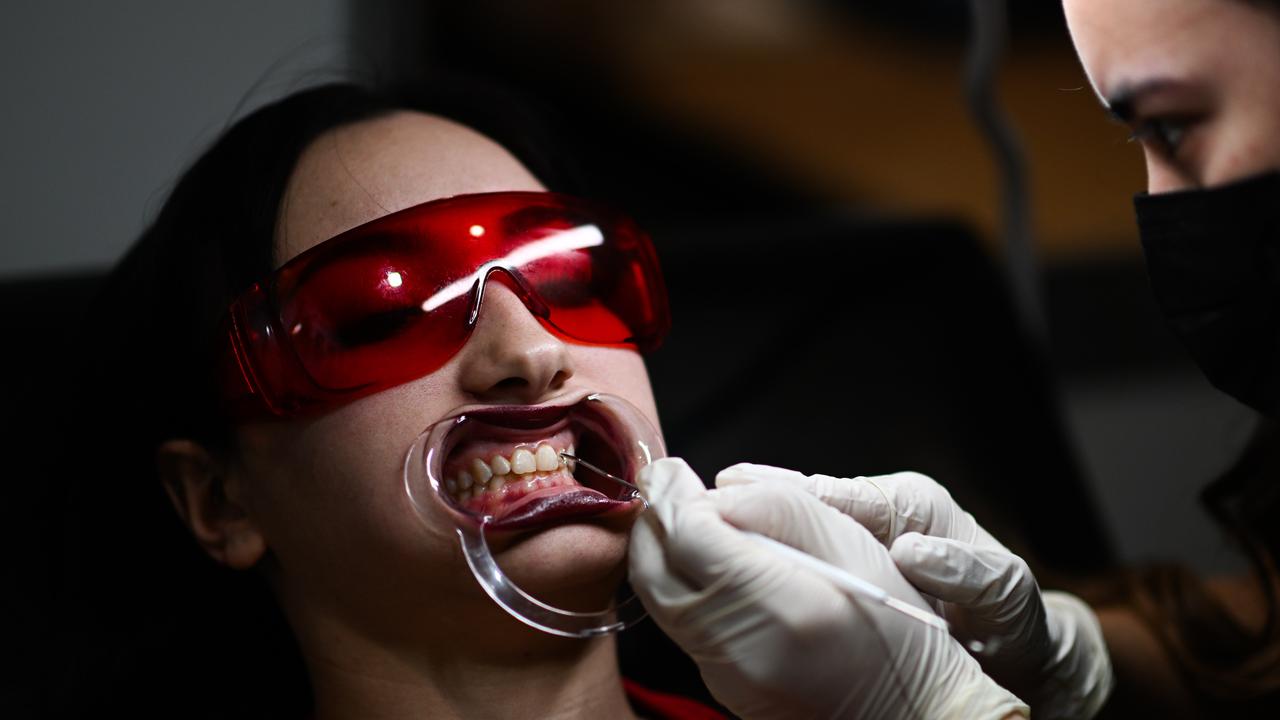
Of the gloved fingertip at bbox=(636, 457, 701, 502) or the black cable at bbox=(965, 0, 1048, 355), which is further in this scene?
the black cable at bbox=(965, 0, 1048, 355)

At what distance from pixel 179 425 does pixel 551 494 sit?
50cm

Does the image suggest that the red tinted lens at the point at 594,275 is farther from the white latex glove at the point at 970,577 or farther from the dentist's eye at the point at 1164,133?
the dentist's eye at the point at 1164,133

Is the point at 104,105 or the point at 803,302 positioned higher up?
the point at 104,105

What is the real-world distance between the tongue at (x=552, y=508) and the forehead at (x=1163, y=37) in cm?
59

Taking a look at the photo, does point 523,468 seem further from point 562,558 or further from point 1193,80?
point 1193,80

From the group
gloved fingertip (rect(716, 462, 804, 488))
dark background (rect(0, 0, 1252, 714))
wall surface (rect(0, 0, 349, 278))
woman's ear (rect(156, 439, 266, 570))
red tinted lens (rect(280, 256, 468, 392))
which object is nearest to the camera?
gloved fingertip (rect(716, 462, 804, 488))

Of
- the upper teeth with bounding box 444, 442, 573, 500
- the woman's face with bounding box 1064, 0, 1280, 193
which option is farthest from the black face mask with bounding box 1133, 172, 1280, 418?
the upper teeth with bounding box 444, 442, 573, 500

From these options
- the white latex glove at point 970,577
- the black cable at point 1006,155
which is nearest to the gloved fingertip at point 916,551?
the white latex glove at point 970,577

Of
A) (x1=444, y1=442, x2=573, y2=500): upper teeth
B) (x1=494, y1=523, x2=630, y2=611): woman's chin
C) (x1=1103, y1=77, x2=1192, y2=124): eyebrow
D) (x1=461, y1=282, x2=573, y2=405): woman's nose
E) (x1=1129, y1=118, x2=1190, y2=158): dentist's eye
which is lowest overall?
(x1=494, y1=523, x2=630, y2=611): woman's chin

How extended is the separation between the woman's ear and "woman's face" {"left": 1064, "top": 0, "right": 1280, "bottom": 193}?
979mm

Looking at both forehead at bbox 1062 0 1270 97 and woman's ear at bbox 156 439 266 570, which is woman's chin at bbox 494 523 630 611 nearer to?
woman's ear at bbox 156 439 266 570

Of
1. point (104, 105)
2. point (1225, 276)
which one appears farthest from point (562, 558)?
point (104, 105)

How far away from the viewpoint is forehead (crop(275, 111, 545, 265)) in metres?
1.19

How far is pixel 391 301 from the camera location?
44.1 inches
